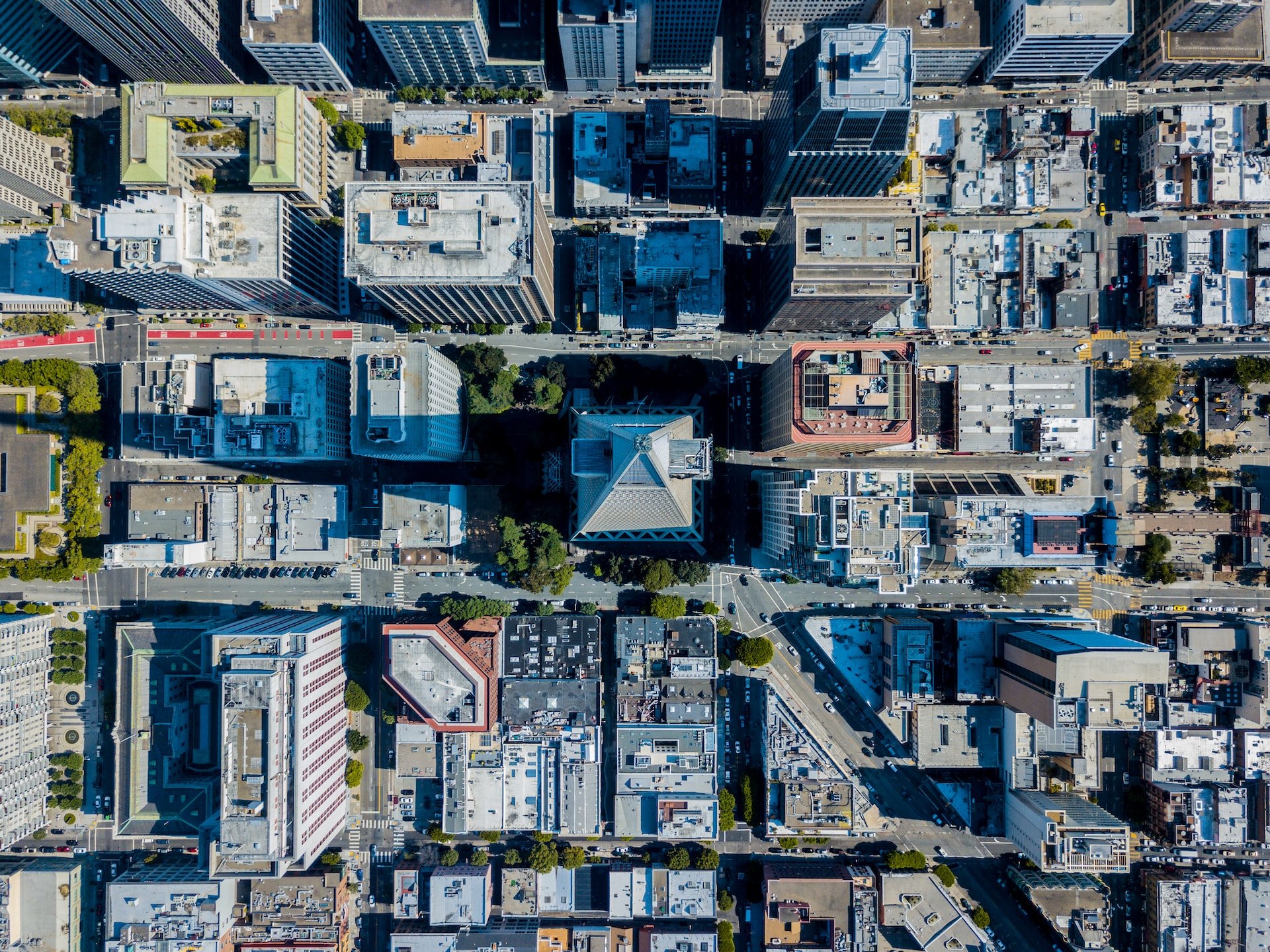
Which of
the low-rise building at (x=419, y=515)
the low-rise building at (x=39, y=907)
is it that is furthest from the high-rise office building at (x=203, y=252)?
the low-rise building at (x=39, y=907)

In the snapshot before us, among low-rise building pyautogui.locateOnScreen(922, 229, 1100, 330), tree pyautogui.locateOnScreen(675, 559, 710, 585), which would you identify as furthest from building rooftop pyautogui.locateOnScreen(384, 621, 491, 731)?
low-rise building pyautogui.locateOnScreen(922, 229, 1100, 330)

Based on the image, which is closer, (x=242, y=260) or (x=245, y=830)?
(x=245, y=830)

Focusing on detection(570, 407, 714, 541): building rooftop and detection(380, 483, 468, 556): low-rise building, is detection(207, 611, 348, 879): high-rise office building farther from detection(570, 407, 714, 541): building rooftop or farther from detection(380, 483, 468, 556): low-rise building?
detection(570, 407, 714, 541): building rooftop

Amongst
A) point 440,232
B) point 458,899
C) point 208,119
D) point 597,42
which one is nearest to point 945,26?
point 597,42

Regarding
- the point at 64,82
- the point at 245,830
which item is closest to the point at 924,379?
the point at 245,830

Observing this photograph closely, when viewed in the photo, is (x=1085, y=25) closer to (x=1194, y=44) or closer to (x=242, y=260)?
(x=1194, y=44)

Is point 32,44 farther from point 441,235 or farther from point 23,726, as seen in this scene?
point 23,726

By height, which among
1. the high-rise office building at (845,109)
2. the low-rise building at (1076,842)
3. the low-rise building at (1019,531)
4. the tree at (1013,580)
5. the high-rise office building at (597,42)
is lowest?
the low-rise building at (1076,842)

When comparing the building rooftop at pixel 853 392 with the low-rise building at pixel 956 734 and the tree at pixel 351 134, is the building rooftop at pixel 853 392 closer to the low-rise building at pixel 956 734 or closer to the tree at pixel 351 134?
the low-rise building at pixel 956 734
